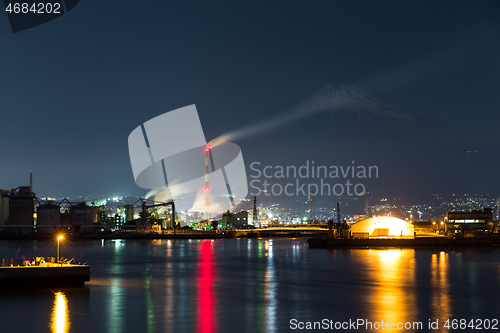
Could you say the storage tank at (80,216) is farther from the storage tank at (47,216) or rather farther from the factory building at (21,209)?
the factory building at (21,209)

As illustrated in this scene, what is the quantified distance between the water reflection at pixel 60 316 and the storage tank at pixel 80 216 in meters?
85.1

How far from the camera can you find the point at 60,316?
47.6 feet

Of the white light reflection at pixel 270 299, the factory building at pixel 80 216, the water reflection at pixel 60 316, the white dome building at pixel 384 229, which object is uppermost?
the factory building at pixel 80 216

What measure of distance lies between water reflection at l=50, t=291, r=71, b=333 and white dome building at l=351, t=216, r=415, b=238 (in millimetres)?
43482

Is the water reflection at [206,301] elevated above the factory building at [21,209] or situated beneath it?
situated beneath

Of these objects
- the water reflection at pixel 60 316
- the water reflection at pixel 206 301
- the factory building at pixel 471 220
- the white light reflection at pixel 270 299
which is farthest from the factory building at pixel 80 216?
the water reflection at pixel 60 316

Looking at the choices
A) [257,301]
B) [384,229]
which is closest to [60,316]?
[257,301]

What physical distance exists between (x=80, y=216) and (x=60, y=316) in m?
88.5

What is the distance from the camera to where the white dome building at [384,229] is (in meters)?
55.2

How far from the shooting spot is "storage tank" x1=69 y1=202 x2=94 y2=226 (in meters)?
97.9

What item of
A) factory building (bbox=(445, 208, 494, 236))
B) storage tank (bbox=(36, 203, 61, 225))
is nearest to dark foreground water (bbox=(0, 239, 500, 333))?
factory building (bbox=(445, 208, 494, 236))

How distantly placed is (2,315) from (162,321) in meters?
4.74

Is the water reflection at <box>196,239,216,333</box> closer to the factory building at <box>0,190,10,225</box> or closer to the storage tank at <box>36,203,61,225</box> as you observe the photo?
the storage tank at <box>36,203,61,225</box>

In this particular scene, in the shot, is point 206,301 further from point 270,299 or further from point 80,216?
point 80,216
